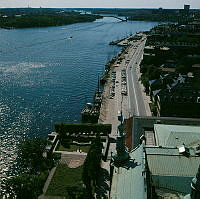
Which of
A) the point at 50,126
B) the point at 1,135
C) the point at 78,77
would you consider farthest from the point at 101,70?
the point at 1,135

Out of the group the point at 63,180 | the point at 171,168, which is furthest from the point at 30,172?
the point at 171,168

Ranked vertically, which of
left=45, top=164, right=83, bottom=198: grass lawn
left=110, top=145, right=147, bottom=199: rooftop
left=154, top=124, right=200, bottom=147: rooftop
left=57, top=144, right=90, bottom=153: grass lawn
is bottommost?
left=45, top=164, right=83, bottom=198: grass lawn

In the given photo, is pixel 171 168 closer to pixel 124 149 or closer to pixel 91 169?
pixel 124 149

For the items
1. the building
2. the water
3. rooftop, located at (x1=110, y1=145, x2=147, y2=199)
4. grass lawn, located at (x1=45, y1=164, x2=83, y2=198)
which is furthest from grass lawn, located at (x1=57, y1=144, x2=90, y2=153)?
rooftop, located at (x1=110, y1=145, x2=147, y2=199)

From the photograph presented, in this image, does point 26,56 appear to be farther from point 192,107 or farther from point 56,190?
point 56,190

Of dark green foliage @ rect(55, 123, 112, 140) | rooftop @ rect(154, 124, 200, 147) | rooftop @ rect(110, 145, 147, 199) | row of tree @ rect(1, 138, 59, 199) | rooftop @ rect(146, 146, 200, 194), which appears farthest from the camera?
dark green foliage @ rect(55, 123, 112, 140)

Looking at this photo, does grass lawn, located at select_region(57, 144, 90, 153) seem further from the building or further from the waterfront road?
the building

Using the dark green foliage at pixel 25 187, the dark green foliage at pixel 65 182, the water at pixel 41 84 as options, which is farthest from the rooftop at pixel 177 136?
the water at pixel 41 84
